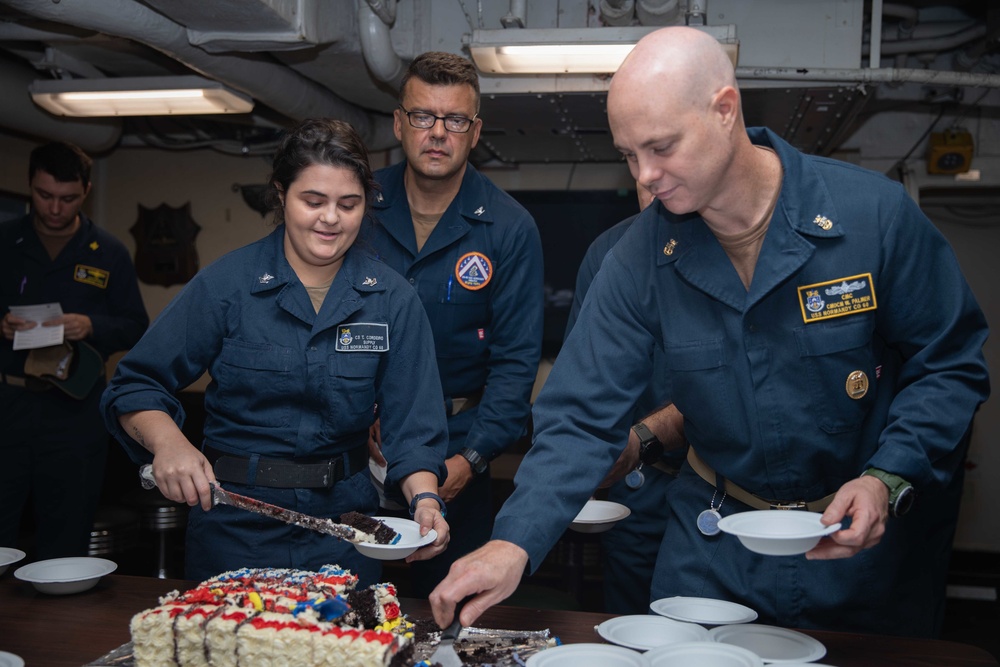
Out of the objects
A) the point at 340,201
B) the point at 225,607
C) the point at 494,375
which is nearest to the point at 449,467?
the point at 494,375

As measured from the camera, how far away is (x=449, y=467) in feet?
8.75

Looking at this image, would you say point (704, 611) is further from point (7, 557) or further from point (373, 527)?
point (7, 557)

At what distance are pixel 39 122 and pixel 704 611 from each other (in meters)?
4.58

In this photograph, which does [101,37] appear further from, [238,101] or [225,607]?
[225,607]

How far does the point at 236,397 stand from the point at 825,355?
4.18 ft

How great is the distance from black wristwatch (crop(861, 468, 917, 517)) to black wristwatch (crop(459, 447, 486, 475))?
133cm

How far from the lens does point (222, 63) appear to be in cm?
395

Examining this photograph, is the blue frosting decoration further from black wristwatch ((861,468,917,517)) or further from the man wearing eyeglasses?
the man wearing eyeglasses

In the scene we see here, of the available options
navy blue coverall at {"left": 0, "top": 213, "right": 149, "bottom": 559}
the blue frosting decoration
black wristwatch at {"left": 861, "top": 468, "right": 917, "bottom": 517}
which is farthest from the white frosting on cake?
navy blue coverall at {"left": 0, "top": 213, "right": 149, "bottom": 559}

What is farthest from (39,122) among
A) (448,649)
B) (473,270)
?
(448,649)

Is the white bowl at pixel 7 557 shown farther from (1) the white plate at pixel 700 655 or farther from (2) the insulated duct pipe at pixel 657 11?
(2) the insulated duct pipe at pixel 657 11

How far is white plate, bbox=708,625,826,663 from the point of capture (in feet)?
5.09

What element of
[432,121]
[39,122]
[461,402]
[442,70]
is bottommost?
[461,402]

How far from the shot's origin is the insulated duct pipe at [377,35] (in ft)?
13.0
